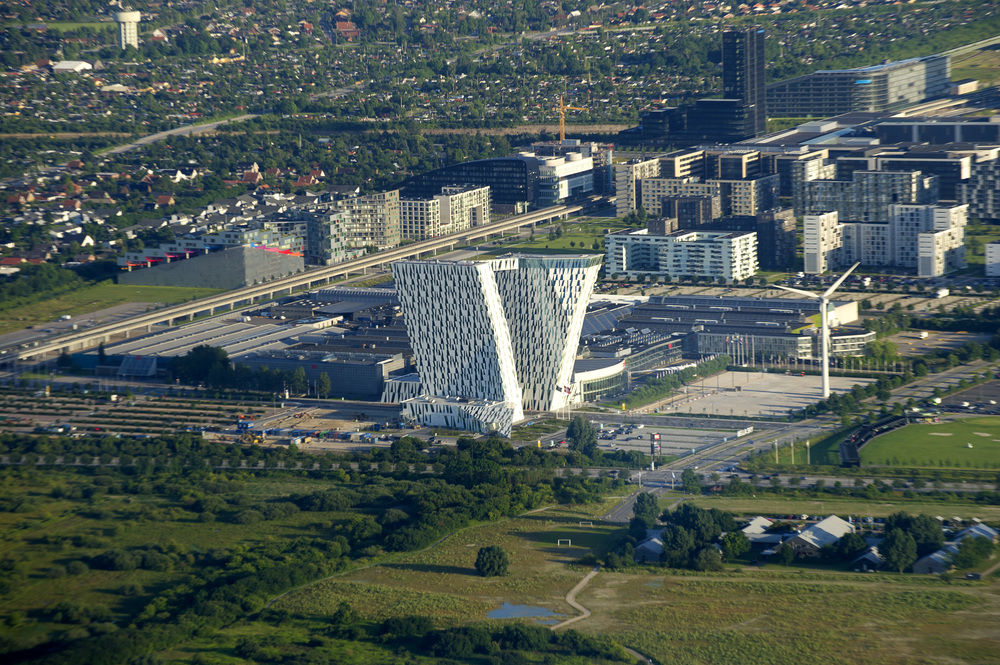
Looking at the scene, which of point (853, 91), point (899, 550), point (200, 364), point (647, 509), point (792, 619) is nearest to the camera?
point (792, 619)

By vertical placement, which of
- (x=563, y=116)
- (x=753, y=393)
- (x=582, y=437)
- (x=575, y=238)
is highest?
(x=563, y=116)

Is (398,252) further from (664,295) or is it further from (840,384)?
(840,384)

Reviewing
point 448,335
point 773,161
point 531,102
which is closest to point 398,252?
point 773,161

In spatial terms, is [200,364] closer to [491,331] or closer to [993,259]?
[491,331]

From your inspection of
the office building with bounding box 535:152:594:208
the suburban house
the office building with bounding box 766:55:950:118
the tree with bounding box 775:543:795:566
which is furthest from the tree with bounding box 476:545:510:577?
the office building with bounding box 766:55:950:118

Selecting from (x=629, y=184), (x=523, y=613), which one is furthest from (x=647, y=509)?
(x=629, y=184)

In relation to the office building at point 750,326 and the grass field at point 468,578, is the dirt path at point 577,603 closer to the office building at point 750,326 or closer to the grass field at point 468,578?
the grass field at point 468,578
